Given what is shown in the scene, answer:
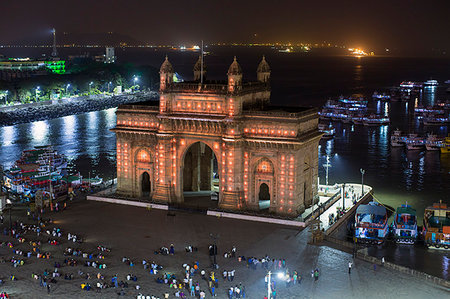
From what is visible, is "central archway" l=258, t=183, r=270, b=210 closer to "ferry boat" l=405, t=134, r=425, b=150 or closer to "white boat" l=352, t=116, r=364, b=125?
"ferry boat" l=405, t=134, r=425, b=150

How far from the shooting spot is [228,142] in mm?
73500

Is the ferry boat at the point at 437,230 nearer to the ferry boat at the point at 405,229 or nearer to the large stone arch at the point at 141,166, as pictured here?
the ferry boat at the point at 405,229

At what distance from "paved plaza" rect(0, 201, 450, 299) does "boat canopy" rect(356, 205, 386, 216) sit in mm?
9460

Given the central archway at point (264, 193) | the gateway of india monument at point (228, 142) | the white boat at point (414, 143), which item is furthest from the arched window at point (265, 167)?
the white boat at point (414, 143)

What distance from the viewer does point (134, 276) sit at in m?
56.6

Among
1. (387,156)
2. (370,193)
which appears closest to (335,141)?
(387,156)

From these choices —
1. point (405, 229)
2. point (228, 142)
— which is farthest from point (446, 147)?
point (228, 142)

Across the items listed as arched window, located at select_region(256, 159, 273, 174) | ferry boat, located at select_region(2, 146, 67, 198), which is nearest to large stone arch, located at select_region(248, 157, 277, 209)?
arched window, located at select_region(256, 159, 273, 174)

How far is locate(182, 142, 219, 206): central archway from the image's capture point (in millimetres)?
82312

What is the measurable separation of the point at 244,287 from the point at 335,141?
106m

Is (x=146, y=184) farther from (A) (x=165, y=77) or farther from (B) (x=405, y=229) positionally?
(B) (x=405, y=229)

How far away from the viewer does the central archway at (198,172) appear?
82312 mm

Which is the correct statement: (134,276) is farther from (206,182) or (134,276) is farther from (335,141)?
(335,141)

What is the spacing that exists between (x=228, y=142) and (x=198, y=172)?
430 inches
